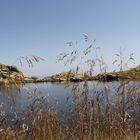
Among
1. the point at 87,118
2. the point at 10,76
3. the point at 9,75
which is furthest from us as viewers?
the point at 87,118

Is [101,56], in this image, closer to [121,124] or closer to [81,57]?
[81,57]

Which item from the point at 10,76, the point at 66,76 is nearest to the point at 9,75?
the point at 10,76

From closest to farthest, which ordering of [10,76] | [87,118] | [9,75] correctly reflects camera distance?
[9,75] < [10,76] < [87,118]

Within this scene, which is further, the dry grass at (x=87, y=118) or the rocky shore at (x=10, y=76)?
the dry grass at (x=87, y=118)

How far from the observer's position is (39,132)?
18.9 ft

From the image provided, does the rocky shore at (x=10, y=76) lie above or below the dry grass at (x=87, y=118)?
above

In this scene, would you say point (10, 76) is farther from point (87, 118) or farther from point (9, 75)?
point (87, 118)

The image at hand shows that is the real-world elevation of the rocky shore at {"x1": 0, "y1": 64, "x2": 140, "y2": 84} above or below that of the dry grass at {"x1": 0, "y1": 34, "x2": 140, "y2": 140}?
above

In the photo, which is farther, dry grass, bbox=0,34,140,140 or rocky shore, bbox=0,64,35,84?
dry grass, bbox=0,34,140,140

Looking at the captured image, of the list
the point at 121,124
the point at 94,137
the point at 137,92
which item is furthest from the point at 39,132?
the point at 137,92

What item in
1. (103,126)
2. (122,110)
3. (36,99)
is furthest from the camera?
(103,126)

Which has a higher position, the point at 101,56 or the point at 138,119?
the point at 101,56

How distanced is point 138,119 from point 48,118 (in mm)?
1666

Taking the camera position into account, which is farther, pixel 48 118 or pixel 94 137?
pixel 48 118
